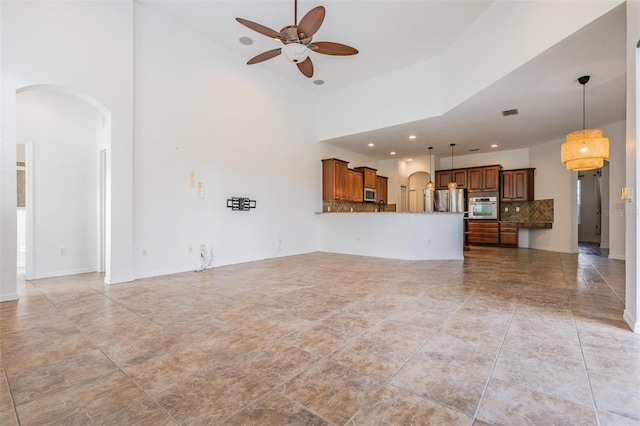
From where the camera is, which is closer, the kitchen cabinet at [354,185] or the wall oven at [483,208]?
the kitchen cabinet at [354,185]

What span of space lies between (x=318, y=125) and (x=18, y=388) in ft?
24.1

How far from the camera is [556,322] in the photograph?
2639 mm

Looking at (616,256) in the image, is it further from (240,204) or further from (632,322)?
(240,204)

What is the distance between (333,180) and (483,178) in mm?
4967

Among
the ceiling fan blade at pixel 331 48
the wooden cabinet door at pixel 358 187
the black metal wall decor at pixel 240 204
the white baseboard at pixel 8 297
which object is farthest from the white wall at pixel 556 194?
the white baseboard at pixel 8 297

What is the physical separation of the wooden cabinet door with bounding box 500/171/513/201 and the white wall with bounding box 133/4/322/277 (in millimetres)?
6199

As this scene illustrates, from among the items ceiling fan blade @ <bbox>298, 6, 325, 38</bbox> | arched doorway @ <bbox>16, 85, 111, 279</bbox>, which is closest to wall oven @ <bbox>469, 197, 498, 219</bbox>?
ceiling fan blade @ <bbox>298, 6, 325, 38</bbox>

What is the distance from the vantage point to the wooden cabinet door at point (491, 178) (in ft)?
29.1

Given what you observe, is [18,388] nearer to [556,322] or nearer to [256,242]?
[556,322]

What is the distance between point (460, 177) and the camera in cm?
962

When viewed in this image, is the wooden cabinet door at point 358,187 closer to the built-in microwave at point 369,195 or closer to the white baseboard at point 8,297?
the built-in microwave at point 369,195

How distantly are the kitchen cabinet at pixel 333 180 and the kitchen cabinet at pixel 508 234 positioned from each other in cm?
504

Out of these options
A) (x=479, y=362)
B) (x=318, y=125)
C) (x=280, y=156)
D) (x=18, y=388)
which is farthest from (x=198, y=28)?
(x=479, y=362)

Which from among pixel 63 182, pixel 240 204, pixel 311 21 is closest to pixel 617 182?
pixel 311 21
